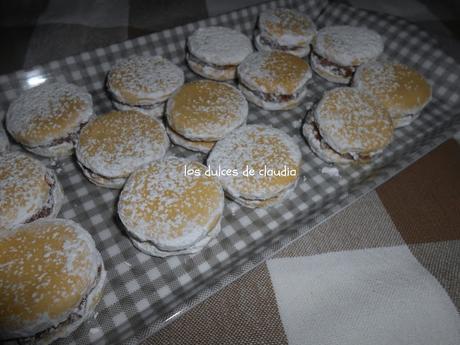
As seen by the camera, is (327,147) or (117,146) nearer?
(117,146)

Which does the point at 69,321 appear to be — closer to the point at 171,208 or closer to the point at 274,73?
the point at 171,208

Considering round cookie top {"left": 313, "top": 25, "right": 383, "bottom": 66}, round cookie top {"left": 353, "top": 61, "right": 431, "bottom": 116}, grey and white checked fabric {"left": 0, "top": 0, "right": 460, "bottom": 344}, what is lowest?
grey and white checked fabric {"left": 0, "top": 0, "right": 460, "bottom": 344}

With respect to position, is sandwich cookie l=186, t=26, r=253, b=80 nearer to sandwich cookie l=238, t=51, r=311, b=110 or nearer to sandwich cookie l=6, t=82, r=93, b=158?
sandwich cookie l=238, t=51, r=311, b=110

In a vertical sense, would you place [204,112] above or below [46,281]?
above

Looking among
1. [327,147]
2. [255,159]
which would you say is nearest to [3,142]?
[255,159]

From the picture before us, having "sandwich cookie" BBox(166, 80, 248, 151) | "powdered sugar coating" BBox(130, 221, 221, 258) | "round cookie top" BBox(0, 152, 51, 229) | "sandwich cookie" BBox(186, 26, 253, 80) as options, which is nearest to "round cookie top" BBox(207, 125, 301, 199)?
"sandwich cookie" BBox(166, 80, 248, 151)

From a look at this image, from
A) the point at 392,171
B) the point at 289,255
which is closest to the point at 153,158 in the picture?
the point at 289,255
